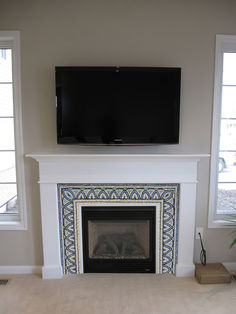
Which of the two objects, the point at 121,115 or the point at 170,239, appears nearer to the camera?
the point at 121,115

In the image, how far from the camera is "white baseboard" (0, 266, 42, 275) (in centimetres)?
246

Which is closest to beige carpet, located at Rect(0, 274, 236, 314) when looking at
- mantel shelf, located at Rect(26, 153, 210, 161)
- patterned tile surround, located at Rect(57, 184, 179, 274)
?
patterned tile surround, located at Rect(57, 184, 179, 274)

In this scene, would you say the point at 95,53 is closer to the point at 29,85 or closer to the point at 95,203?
the point at 29,85

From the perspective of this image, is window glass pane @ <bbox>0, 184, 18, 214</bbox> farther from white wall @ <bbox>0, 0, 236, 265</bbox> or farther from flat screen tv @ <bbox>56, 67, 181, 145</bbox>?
flat screen tv @ <bbox>56, 67, 181, 145</bbox>

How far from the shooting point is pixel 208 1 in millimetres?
2205

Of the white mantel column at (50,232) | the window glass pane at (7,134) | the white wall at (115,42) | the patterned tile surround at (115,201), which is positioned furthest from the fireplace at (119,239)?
the window glass pane at (7,134)

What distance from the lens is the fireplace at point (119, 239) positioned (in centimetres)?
234

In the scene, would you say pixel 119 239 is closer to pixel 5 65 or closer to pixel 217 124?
pixel 217 124

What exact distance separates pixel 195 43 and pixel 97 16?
0.93 meters

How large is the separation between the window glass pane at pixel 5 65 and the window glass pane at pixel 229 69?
2086 mm

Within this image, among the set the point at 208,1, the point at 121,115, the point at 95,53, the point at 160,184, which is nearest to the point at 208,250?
the point at 160,184

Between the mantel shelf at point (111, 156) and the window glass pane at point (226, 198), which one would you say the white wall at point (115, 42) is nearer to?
the mantel shelf at point (111, 156)

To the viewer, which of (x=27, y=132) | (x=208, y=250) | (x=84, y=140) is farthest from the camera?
(x=208, y=250)

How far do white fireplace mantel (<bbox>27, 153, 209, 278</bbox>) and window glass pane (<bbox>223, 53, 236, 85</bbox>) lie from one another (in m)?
0.82
